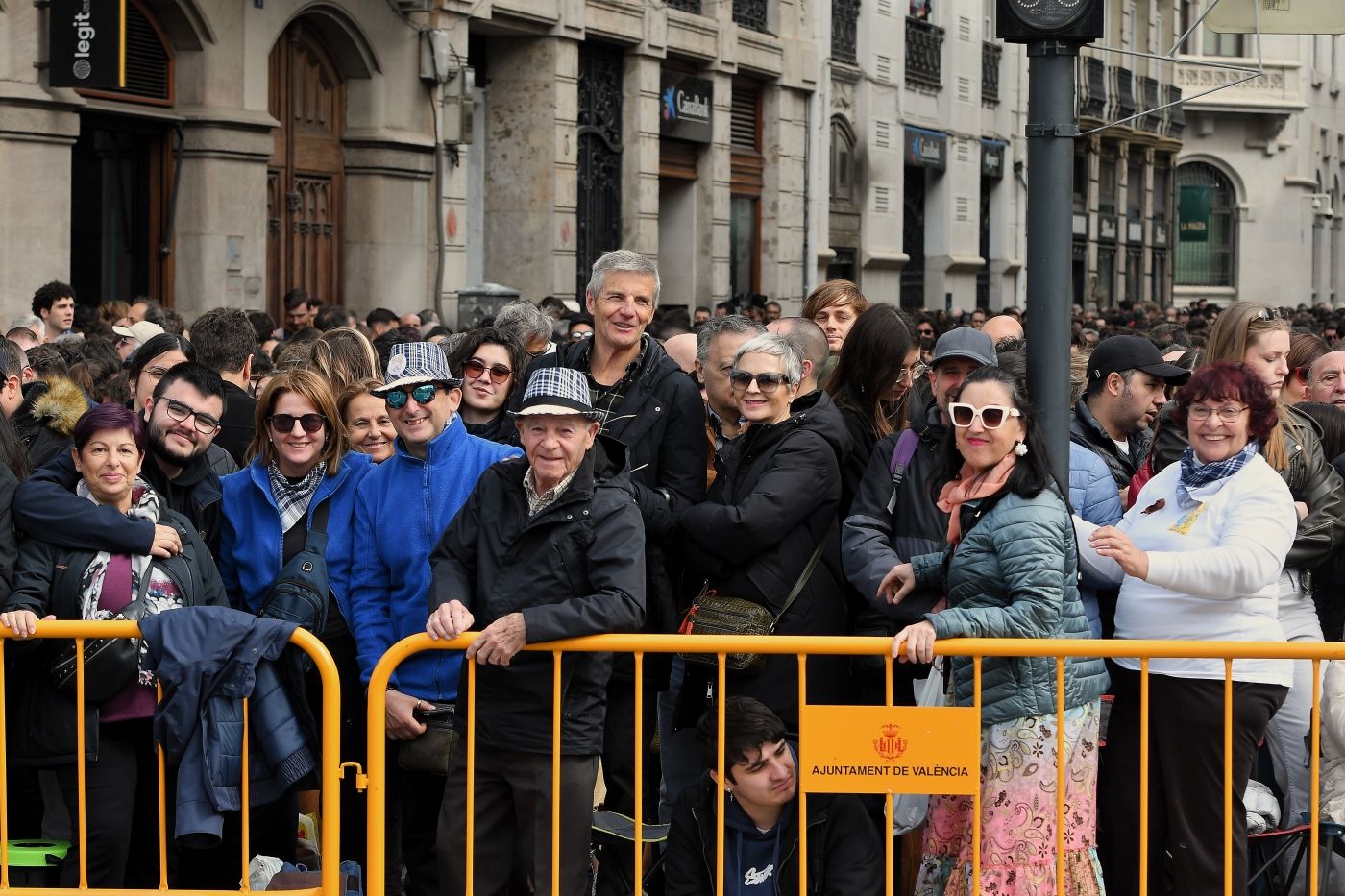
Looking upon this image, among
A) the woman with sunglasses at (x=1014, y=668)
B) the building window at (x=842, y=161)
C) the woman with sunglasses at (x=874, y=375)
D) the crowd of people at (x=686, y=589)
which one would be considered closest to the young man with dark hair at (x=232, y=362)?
the crowd of people at (x=686, y=589)

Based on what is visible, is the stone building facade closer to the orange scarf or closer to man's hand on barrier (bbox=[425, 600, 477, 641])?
the orange scarf

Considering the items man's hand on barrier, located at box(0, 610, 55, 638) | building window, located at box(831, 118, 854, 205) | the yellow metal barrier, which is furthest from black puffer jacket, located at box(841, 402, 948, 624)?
building window, located at box(831, 118, 854, 205)

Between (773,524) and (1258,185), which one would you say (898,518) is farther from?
(1258,185)

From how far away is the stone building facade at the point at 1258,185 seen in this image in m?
51.9

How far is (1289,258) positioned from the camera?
53844mm

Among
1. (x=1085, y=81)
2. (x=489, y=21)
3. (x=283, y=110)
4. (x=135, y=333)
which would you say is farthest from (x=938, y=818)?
(x=1085, y=81)

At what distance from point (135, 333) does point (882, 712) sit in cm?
721

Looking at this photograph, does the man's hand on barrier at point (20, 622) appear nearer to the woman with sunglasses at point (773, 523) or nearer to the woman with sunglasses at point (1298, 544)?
the woman with sunglasses at point (773, 523)

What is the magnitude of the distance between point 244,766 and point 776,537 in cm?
171

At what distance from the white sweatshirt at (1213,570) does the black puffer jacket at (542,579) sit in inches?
55.4

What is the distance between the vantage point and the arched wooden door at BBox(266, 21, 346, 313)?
17531mm

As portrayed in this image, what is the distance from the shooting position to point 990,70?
113 ft

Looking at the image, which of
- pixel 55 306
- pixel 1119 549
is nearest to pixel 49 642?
pixel 1119 549

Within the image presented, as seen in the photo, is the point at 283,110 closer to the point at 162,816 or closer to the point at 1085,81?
the point at 162,816
